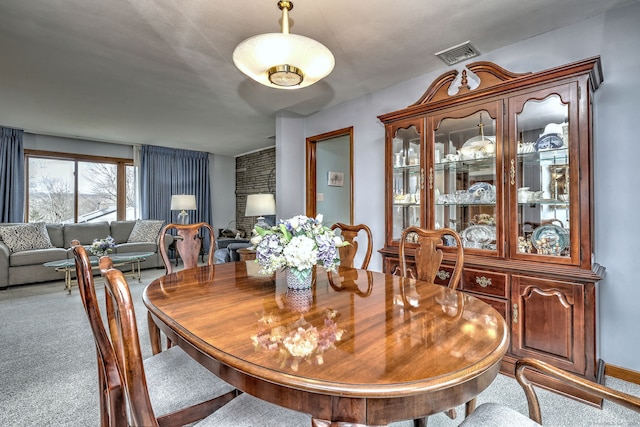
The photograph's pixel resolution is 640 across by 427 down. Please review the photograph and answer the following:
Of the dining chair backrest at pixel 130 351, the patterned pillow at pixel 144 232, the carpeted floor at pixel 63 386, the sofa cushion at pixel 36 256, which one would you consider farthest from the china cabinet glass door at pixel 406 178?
the sofa cushion at pixel 36 256

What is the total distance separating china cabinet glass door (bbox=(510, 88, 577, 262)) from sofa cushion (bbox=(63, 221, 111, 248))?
247 inches

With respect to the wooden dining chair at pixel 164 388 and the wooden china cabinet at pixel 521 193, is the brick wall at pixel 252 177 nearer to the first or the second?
the wooden china cabinet at pixel 521 193

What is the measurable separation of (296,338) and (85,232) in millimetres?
6097

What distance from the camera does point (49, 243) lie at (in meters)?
5.05

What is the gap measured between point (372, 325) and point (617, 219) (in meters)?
2.02

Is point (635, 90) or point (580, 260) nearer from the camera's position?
point (580, 260)

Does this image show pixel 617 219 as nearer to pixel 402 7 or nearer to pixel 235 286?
pixel 402 7

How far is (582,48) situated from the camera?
7.07ft

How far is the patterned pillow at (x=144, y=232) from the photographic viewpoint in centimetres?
586

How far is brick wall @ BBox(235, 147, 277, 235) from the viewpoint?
6766 mm

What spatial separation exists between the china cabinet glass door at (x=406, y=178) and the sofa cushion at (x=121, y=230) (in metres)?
5.27

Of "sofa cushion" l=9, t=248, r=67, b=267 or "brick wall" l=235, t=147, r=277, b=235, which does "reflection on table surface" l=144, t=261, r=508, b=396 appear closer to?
"sofa cushion" l=9, t=248, r=67, b=267

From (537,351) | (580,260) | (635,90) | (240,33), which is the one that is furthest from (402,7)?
(537,351)

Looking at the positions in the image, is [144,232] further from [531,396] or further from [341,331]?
[531,396]
